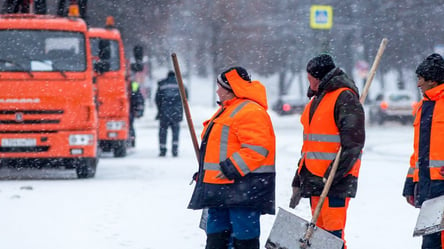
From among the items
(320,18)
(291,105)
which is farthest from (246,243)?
(291,105)

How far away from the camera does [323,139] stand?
5.79 metres

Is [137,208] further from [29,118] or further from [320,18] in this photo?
[320,18]

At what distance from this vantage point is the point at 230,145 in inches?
229

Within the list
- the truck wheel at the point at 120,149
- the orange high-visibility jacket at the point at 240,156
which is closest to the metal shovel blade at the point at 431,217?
the orange high-visibility jacket at the point at 240,156

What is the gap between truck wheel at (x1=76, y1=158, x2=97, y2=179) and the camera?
13.5 meters

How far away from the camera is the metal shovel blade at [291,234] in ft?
18.1

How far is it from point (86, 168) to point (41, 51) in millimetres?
1816

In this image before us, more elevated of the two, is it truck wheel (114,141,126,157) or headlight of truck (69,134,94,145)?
headlight of truck (69,134,94,145)

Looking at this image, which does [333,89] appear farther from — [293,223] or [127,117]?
[127,117]

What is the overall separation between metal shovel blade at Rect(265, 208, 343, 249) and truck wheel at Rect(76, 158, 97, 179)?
8071mm

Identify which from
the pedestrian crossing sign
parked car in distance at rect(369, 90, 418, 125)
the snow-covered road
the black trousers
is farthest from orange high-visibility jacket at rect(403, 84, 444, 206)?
parked car in distance at rect(369, 90, 418, 125)

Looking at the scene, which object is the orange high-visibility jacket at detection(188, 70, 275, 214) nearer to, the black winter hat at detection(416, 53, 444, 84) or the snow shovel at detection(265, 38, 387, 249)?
the snow shovel at detection(265, 38, 387, 249)

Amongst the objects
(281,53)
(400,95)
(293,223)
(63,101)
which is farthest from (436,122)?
(281,53)

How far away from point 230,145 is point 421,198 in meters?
1.29
